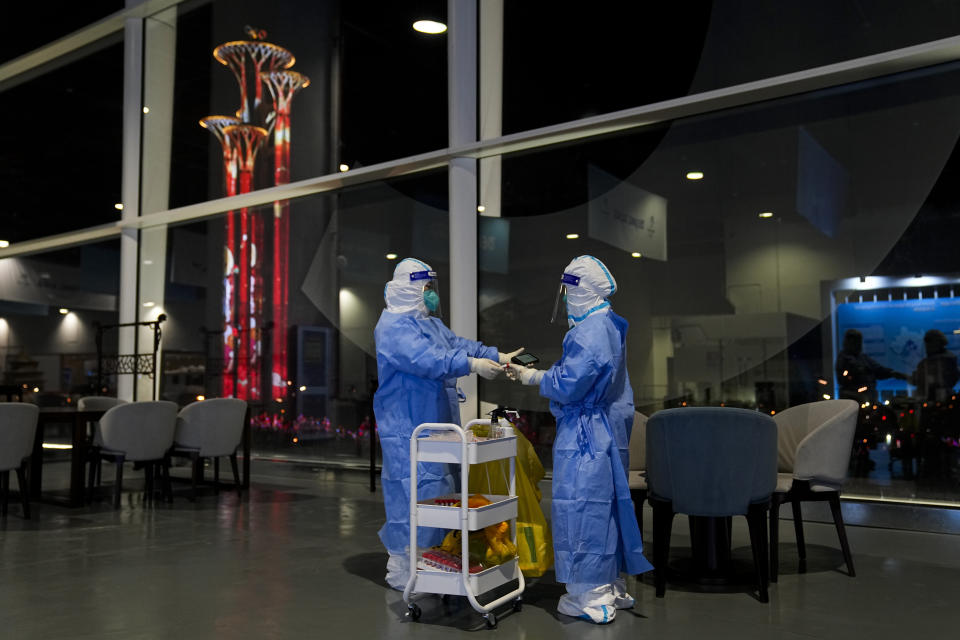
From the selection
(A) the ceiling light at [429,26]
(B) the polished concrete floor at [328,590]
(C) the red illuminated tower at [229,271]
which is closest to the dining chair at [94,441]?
(B) the polished concrete floor at [328,590]

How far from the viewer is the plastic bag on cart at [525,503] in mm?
3680

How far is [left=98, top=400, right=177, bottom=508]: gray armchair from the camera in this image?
591 centimetres

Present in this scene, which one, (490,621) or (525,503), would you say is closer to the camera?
(490,621)

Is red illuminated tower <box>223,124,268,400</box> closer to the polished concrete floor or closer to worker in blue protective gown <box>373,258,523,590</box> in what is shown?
the polished concrete floor

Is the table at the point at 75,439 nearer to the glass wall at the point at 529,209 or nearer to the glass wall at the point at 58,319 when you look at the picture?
the glass wall at the point at 529,209

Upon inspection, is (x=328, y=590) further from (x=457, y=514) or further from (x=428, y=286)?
(x=428, y=286)

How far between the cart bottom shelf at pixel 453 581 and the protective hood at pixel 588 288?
1080 mm

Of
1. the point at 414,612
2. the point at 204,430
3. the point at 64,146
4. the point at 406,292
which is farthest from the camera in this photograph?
the point at 64,146

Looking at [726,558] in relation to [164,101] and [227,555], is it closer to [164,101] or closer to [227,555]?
[227,555]

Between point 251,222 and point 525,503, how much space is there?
5.71 meters

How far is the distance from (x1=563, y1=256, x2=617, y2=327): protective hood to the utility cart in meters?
0.61

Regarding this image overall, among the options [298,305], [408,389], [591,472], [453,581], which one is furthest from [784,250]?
[298,305]

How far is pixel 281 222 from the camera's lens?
8.26m

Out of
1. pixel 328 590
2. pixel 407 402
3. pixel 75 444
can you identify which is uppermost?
pixel 407 402
